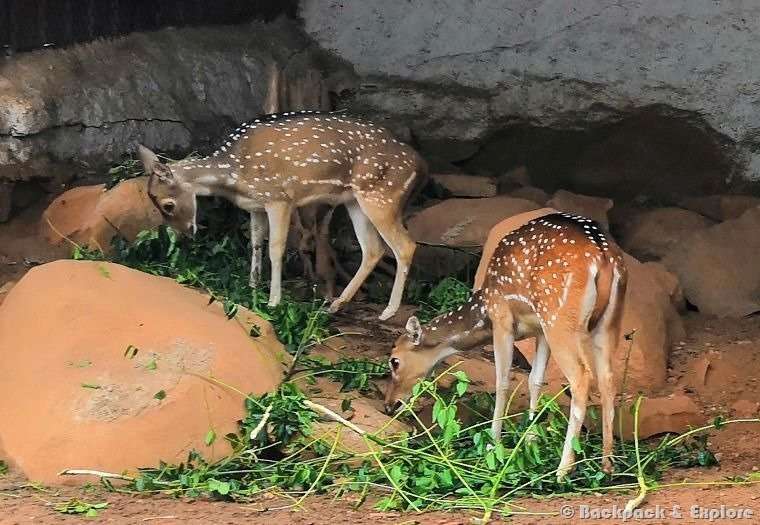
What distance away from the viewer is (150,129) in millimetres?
8578

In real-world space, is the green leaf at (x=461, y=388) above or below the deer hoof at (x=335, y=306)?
above

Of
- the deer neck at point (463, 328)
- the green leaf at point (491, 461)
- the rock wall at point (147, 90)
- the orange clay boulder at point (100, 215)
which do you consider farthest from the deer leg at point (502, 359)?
the rock wall at point (147, 90)

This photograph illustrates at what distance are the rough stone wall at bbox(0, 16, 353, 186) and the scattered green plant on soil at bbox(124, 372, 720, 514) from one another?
3.10m

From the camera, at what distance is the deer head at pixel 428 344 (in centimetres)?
633

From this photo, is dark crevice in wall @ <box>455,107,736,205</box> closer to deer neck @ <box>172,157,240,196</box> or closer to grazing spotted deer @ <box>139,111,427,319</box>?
grazing spotted deer @ <box>139,111,427,319</box>

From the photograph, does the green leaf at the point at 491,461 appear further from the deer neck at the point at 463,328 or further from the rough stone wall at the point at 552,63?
the rough stone wall at the point at 552,63

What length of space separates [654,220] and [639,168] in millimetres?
560

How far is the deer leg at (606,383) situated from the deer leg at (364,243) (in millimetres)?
2912

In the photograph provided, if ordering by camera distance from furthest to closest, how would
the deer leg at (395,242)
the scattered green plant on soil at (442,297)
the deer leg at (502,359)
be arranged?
the scattered green plant on soil at (442,297)
the deer leg at (395,242)
the deer leg at (502,359)

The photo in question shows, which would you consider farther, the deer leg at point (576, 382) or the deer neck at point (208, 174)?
the deer neck at point (208, 174)

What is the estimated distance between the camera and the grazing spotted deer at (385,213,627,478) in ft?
17.7

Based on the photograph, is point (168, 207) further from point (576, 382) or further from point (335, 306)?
point (576, 382)

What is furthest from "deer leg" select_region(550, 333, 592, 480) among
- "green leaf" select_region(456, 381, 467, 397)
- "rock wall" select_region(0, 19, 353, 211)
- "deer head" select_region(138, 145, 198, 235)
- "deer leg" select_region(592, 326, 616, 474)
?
"rock wall" select_region(0, 19, 353, 211)

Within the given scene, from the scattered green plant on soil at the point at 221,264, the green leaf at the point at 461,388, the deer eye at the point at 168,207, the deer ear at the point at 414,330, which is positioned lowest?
the scattered green plant on soil at the point at 221,264
